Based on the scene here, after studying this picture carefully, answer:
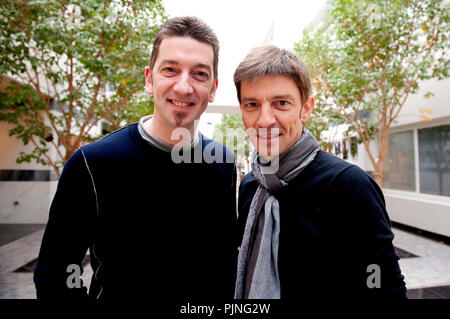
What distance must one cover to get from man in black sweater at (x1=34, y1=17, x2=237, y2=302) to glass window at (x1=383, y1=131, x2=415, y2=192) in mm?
7517

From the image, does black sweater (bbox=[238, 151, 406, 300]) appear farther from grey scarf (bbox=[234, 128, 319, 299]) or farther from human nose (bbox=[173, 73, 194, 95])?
human nose (bbox=[173, 73, 194, 95])

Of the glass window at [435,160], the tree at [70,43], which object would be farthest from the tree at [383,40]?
the tree at [70,43]

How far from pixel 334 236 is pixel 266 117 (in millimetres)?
660

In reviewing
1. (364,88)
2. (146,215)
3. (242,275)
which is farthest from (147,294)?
(364,88)

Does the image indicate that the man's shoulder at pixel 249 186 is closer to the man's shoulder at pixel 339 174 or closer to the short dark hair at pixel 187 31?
the man's shoulder at pixel 339 174

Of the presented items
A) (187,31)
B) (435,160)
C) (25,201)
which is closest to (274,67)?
(187,31)

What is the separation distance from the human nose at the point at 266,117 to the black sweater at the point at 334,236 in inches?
12.4

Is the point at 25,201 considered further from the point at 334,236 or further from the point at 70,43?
the point at 334,236

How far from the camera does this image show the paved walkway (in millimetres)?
3463

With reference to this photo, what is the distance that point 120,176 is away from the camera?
1.41m

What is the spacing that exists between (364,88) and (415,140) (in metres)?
3.04

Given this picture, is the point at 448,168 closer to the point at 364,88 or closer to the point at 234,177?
the point at 364,88

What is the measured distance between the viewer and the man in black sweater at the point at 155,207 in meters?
1.34

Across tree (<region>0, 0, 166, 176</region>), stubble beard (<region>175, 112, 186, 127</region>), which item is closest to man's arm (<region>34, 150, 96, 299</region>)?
stubble beard (<region>175, 112, 186, 127</region>)
